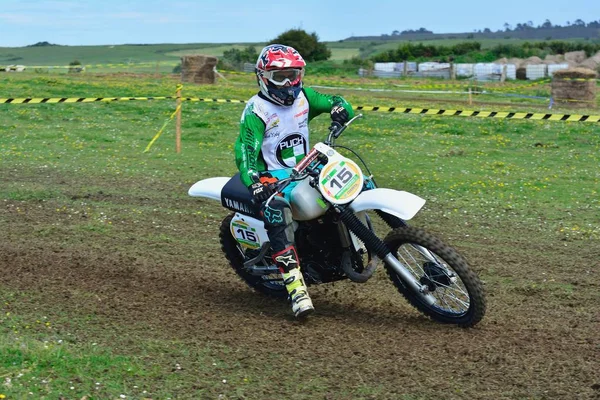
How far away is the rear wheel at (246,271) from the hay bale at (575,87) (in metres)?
22.4

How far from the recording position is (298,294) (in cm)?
702

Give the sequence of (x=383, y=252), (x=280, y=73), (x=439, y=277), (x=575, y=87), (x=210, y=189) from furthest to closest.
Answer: (x=575, y=87) < (x=210, y=189) < (x=280, y=73) < (x=383, y=252) < (x=439, y=277)

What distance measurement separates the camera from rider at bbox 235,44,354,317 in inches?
276

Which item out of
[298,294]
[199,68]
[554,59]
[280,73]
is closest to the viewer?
[298,294]

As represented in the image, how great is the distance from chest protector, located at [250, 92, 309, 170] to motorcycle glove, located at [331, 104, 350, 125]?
27 centimetres

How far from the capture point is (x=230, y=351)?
6246 millimetres

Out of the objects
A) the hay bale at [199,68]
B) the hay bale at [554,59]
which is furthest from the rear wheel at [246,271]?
the hay bale at [554,59]

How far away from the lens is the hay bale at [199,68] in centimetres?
3759

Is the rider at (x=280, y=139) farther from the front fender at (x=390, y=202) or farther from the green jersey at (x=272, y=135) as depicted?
the front fender at (x=390, y=202)

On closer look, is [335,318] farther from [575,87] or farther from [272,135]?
[575,87]

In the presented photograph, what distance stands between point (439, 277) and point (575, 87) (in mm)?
23495

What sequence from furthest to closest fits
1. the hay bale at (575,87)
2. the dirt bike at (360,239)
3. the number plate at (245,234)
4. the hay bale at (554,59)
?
the hay bale at (554,59) → the hay bale at (575,87) → the number plate at (245,234) → the dirt bike at (360,239)

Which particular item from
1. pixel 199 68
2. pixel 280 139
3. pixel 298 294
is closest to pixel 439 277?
pixel 298 294

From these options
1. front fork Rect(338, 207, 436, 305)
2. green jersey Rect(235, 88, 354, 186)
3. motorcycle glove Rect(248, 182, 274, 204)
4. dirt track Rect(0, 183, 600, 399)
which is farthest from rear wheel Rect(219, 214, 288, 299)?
front fork Rect(338, 207, 436, 305)
